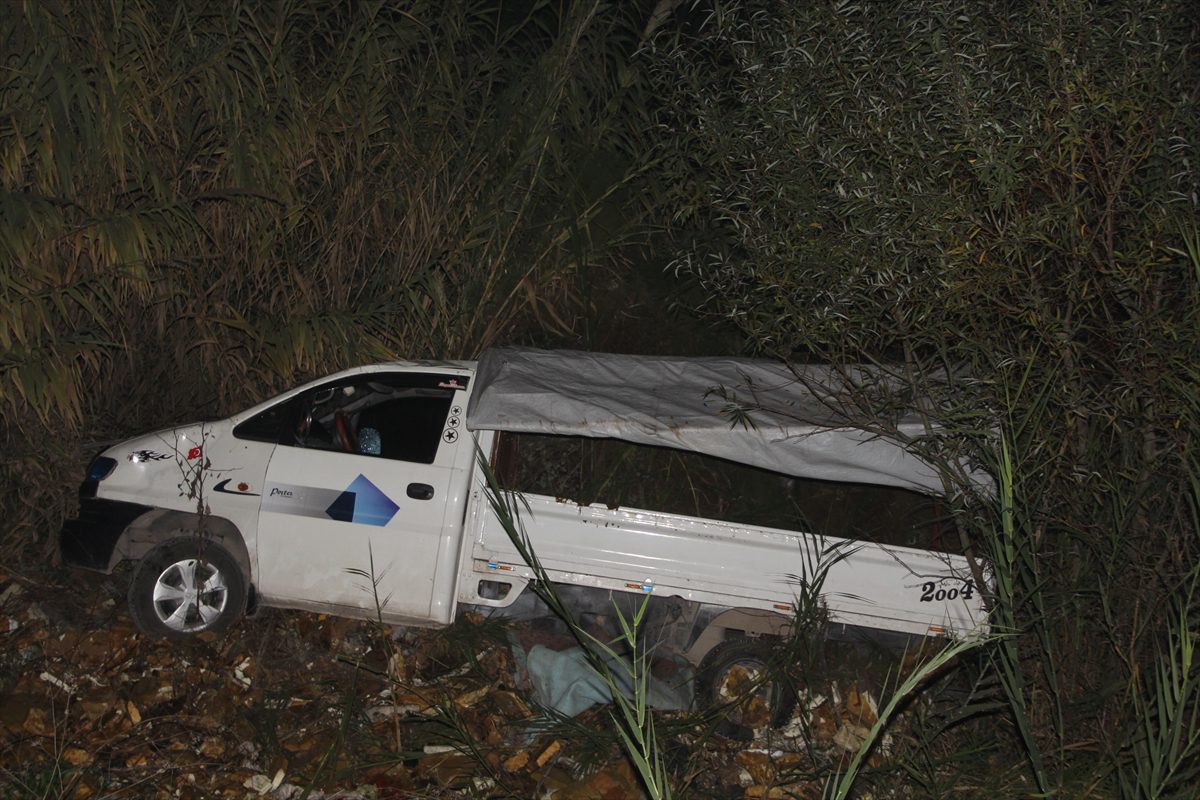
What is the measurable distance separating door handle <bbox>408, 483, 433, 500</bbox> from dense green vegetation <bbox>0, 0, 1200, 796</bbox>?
1.98 metres

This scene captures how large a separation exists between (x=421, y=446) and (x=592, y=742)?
6.24 feet

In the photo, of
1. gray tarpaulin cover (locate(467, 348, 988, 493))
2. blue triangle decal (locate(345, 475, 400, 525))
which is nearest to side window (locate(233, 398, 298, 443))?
blue triangle decal (locate(345, 475, 400, 525))

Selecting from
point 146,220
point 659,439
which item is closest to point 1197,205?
point 659,439

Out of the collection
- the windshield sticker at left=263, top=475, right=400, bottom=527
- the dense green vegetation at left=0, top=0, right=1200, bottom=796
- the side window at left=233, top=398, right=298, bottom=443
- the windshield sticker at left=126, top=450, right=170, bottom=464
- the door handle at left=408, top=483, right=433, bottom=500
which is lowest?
the windshield sticker at left=263, top=475, right=400, bottom=527

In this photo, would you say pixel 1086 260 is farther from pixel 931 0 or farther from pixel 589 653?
pixel 589 653

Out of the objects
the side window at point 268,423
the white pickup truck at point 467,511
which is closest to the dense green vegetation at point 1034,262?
the white pickup truck at point 467,511

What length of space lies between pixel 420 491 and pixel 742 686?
2.13 m

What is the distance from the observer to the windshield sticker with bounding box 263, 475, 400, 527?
214 inches

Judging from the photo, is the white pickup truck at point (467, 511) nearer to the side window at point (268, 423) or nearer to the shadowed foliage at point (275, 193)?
the side window at point (268, 423)

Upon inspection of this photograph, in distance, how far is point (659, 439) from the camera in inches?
202

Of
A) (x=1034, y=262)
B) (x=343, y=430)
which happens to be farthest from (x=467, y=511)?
(x=1034, y=262)

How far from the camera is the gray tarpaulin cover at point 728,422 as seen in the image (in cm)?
511

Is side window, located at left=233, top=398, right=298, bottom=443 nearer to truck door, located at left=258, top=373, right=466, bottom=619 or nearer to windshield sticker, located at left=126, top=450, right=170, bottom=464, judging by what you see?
truck door, located at left=258, top=373, right=466, bottom=619

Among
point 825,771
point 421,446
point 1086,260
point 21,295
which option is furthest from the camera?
point 21,295
